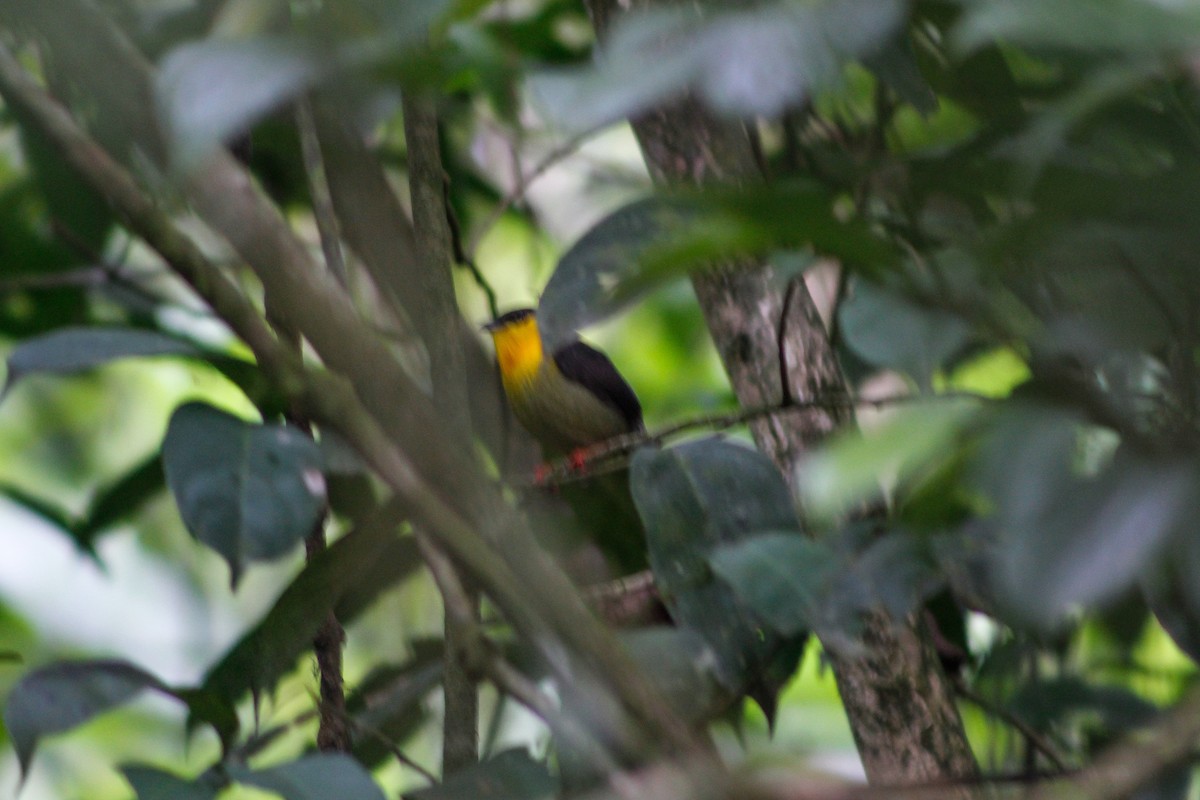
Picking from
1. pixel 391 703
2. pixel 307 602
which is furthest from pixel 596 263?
pixel 391 703

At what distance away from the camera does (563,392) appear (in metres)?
3.83

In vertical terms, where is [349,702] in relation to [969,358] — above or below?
below

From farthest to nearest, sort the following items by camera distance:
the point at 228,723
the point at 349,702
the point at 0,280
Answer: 1. the point at 0,280
2. the point at 349,702
3. the point at 228,723

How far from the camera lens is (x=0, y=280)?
243cm

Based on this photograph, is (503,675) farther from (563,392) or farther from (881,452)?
(563,392)

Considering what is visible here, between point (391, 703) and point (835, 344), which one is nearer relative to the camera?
point (391, 703)

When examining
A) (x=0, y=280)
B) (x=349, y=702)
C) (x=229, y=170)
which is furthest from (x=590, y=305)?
(x=0, y=280)

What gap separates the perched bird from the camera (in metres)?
3.68

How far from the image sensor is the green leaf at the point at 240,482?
1.09 metres

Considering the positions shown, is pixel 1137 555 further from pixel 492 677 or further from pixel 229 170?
pixel 229 170

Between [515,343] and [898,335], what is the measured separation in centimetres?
303

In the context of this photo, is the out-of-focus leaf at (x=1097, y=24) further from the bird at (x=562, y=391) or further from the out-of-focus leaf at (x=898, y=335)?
the bird at (x=562, y=391)

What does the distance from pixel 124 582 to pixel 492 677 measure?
2.73 metres

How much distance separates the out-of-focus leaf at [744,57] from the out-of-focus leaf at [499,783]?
0.62 m
